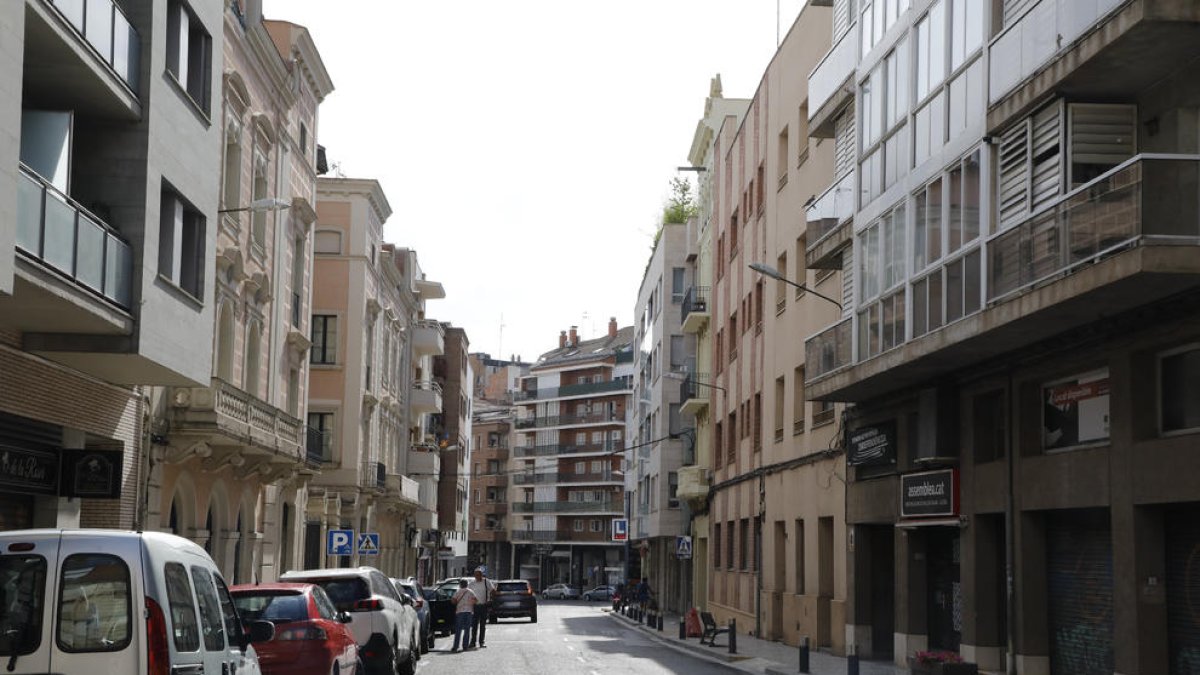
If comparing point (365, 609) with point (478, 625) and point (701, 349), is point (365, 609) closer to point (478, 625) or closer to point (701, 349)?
point (478, 625)

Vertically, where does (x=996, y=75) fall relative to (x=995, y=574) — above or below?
above

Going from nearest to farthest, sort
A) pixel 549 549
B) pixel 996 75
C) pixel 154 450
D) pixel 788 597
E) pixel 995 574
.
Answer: pixel 996 75
pixel 995 574
pixel 154 450
pixel 788 597
pixel 549 549

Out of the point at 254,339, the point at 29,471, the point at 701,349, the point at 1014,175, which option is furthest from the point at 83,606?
the point at 701,349

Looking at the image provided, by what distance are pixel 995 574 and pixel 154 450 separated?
14.0 m

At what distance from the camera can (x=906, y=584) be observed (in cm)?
2784

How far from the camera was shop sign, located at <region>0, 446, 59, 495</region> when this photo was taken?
19.9m

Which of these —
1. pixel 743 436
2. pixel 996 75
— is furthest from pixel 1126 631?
pixel 743 436

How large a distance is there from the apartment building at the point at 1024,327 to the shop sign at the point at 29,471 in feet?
40.9

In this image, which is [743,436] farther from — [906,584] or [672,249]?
[672,249]

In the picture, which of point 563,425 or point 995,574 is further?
point 563,425

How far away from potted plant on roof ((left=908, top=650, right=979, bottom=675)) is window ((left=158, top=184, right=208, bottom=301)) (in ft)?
39.1

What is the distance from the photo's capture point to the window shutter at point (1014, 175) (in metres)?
20.5

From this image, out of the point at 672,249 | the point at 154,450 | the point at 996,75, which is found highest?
the point at 672,249

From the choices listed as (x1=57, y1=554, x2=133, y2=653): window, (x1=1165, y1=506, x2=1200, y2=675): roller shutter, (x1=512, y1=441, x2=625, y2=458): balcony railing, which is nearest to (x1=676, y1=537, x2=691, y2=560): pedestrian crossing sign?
(x1=1165, y1=506, x2=1200, y2=675): roller shutter
